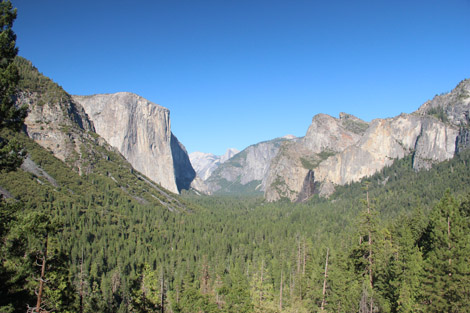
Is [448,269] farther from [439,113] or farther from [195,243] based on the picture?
[439,113]

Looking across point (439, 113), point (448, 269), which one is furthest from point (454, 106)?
point (448, 269)

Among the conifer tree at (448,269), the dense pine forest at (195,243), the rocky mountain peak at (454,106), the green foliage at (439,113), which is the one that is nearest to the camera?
the dense pine forest at (195,243)

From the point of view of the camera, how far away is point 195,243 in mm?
99938

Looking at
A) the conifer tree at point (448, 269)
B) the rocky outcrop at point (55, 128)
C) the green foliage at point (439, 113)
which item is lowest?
the conifer tree at point (448, 269)

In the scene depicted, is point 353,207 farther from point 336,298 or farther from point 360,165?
point 336,298

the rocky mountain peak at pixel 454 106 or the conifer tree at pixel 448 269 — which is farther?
the rocky mountain peak at pixel 454 106

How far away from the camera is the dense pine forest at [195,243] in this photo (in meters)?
17.4

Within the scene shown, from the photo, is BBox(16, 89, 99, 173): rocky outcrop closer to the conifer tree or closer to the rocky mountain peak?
the conifer tree

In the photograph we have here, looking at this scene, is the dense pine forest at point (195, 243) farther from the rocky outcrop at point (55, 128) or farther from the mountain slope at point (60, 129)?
the rocky outcrop at point (55, 128)

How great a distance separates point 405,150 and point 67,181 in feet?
552

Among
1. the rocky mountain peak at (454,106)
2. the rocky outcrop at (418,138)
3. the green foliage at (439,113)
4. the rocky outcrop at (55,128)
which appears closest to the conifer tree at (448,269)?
the rocky outcrop at (55,128)

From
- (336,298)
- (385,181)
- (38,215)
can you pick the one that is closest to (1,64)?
(38,215)

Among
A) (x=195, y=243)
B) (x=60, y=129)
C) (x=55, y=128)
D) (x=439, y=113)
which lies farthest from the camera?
(x=439, y=113)

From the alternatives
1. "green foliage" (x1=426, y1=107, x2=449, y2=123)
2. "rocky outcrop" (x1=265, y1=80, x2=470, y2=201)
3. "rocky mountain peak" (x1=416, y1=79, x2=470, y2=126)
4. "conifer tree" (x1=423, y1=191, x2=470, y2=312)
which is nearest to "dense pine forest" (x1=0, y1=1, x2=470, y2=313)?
"conifer tree" (x1=423, y1=191, x2=470, y2=312)
